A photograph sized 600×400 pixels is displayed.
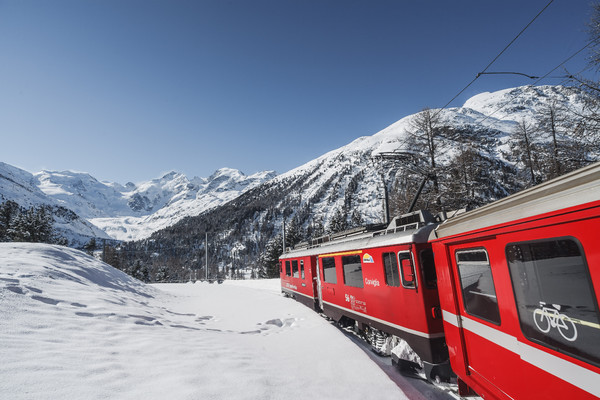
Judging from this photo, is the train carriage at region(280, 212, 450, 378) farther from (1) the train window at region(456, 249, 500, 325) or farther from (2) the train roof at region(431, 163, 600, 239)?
(2) the train roof at region(431, 163, 600, 239)

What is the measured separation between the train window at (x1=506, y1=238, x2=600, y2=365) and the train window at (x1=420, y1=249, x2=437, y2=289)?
99.8 inches

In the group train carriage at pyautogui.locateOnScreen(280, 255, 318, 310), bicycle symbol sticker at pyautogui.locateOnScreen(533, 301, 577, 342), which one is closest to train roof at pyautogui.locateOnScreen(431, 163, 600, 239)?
bicycle symbol sticker at pyautogui.locateOnScreen(533, 301, 577, 342)

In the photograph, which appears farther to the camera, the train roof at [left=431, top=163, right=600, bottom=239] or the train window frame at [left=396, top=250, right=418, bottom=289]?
the train window frame at [left=396, top=250, right=418, bottom=289]

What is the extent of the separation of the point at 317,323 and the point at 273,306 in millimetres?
4432

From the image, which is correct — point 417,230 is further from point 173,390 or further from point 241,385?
point 173,390

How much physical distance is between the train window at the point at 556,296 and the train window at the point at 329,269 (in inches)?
280

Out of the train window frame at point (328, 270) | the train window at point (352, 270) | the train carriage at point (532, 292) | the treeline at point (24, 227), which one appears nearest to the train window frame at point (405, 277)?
the train carriage at point (532, 292)

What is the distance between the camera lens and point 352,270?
28.2 ft

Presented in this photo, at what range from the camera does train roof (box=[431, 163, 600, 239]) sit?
93.1 inches

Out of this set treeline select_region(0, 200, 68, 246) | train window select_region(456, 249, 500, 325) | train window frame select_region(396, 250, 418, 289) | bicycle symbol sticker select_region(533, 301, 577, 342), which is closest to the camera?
bicycle symbol sticker select_region(533, 301, 577, 342)

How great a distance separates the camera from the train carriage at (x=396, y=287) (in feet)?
18.3

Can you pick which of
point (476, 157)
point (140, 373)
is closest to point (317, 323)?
point (140, 373)

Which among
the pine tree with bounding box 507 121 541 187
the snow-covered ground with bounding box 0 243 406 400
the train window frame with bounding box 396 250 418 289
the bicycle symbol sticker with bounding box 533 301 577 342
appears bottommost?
the snow-covered ground with bounding box 0 243 406 400

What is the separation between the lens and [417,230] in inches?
234
